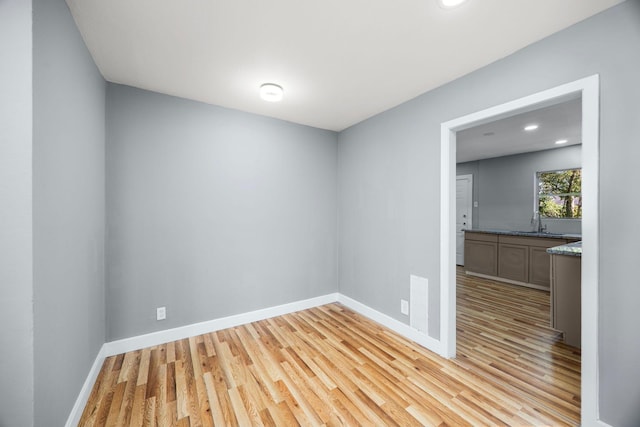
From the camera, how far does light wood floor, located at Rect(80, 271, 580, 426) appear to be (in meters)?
1.65

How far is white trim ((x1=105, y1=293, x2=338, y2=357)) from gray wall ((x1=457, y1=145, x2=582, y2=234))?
443cm

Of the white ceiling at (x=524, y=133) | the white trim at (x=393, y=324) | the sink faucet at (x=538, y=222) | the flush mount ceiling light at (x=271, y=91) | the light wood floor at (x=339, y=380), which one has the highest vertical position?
the white ceiling at (x=524, y=133)

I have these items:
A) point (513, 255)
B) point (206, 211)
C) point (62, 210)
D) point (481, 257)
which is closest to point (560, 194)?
point (513, 255)

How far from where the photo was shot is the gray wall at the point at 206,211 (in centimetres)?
239

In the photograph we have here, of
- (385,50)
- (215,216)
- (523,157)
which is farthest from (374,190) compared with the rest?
(523,157)

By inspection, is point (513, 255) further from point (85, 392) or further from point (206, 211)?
point (85, 392)

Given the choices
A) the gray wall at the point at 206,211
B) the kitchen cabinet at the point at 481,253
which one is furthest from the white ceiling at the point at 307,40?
the kitchen cabinet at the point at 481,253

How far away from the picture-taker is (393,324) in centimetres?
286

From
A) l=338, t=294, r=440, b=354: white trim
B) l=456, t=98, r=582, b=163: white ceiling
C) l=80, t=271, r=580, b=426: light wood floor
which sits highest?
l=456, t=98, r=582, b=163: white ceiling

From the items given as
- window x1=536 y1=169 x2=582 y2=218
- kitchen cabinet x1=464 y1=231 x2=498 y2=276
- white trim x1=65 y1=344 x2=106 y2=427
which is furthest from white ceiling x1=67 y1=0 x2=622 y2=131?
window x1=536 y1=169 x2=582 y2=218

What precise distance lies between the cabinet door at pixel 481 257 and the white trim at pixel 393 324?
320 cm

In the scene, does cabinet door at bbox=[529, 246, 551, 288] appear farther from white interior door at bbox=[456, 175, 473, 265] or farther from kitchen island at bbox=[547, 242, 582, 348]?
kitchen island at bbox=[547, 242, 582, 348]

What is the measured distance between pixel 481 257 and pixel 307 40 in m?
5.15

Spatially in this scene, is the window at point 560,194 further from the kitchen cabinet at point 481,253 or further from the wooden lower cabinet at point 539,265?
the kitchen cabinet at point 481,253
